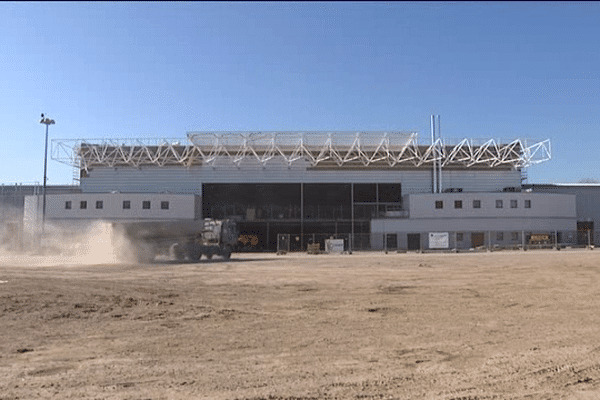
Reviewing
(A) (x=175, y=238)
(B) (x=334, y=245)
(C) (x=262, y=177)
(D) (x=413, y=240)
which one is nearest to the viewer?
(A) (x=175, y=238)

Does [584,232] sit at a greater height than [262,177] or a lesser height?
lesser

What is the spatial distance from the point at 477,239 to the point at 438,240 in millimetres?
6987

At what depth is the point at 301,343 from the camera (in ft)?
29.6

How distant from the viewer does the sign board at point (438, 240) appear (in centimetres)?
5400

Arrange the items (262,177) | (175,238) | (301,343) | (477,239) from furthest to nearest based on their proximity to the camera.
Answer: (262,177), (477,239), (175,238), (301,343)

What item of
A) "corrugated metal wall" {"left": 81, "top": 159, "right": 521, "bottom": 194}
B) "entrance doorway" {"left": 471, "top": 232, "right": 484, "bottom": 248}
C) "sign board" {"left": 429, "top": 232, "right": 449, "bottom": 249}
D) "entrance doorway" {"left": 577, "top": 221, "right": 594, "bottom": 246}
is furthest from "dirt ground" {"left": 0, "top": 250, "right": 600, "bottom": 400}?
"entrance doorway" {"left": 577, "top": 221, "right": 594, "bottom": 246}

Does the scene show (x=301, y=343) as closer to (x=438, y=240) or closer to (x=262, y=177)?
(x=438, y=240)

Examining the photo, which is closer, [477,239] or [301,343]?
[301,343]

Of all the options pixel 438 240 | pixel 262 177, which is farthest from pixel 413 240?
pixel 262 177

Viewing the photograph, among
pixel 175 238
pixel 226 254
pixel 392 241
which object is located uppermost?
pixel 175 238

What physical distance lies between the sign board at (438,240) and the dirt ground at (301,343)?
37410 mm

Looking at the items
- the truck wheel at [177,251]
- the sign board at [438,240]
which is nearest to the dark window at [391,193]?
the sign board at [438,240]

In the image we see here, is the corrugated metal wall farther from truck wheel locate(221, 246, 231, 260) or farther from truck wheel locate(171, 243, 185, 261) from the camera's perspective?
truck wheel locate(171, 243, 185, 261)

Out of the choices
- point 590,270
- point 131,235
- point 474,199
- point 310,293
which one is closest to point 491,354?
point 310,293
